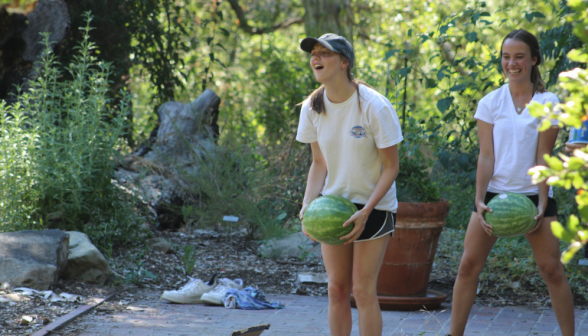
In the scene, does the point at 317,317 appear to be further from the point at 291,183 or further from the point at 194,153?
the point at 194,153

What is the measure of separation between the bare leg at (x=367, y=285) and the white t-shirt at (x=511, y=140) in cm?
97

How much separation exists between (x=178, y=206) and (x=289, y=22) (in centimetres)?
925

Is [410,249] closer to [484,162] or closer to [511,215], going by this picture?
[484,162]

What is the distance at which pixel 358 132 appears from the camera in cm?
317

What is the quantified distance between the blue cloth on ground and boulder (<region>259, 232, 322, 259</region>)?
1.53 meters

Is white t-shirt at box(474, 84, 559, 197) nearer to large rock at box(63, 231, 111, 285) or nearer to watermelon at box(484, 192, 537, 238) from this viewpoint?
watermelon at box(484, 192, 537, 238)

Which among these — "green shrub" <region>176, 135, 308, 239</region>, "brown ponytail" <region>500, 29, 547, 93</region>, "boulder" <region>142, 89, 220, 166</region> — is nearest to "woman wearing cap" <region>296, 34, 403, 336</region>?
"brown ponytail" <region>500, 29, 547, 93</region>

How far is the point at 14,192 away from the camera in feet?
18.5

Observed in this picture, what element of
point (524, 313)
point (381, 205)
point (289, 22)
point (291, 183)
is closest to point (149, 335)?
point (381, 205)

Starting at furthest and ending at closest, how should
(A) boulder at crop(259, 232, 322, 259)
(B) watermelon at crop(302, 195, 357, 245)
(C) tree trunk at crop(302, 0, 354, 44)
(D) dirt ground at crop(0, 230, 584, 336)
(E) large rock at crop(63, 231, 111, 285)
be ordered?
(C) tree trunk at crop(302, 0, 354, 44)
(A) boulder at crop(259, 232, 322, 259)
(E) large rock at crop(63, 231, 111, 285)
(D) dirt ground at crop(0, 230, 584, 336)
(B) watermelon at crop(302, 195, 357, 245)

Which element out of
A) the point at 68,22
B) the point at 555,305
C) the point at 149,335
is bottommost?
the point at 149,335

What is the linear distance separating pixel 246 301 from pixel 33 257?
6.33 ft

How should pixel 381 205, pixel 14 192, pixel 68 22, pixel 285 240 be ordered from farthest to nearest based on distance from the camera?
pixel 68 22 → pixel 285 240 → pixel 14 192 → pixel 381 205

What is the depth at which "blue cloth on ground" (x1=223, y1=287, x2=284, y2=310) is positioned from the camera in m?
5.21
